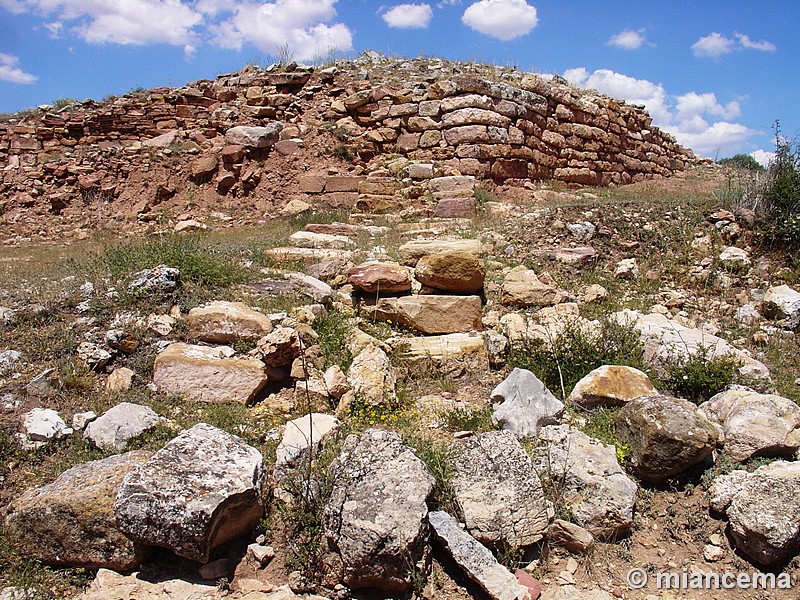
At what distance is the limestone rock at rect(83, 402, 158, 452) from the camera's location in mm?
3549

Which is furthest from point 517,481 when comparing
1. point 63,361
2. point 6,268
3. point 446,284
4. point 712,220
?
point 6,268

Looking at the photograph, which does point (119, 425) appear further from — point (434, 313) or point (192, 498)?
point (434, 313)

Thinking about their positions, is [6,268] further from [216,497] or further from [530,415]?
[530,415]

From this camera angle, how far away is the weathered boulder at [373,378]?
13.4 feet

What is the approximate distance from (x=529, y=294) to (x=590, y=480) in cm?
246

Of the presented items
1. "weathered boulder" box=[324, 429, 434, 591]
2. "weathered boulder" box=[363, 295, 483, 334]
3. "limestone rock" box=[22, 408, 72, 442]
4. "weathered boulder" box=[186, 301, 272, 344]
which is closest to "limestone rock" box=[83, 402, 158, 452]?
"limestone rock" box=[22, 408, 72, 442]

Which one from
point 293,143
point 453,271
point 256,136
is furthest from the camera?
point 256,136

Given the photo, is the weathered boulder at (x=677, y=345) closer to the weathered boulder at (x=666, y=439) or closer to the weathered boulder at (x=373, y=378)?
the weathered boulder at (x=666, y=439)

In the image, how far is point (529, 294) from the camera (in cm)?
553

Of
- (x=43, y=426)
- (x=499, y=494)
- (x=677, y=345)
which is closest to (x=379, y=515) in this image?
(x=499, y=494)

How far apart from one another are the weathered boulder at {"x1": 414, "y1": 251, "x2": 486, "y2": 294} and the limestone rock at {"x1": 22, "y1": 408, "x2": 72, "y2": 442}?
10.0ft

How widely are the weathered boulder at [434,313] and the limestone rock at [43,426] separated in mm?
2576

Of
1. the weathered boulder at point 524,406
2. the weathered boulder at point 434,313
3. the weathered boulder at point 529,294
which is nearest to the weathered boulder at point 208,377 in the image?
the weathered boulder at point 434,313

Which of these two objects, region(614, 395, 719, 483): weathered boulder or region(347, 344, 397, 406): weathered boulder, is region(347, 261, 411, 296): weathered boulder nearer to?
region(347, 344, 397, 406): weathered boulder
